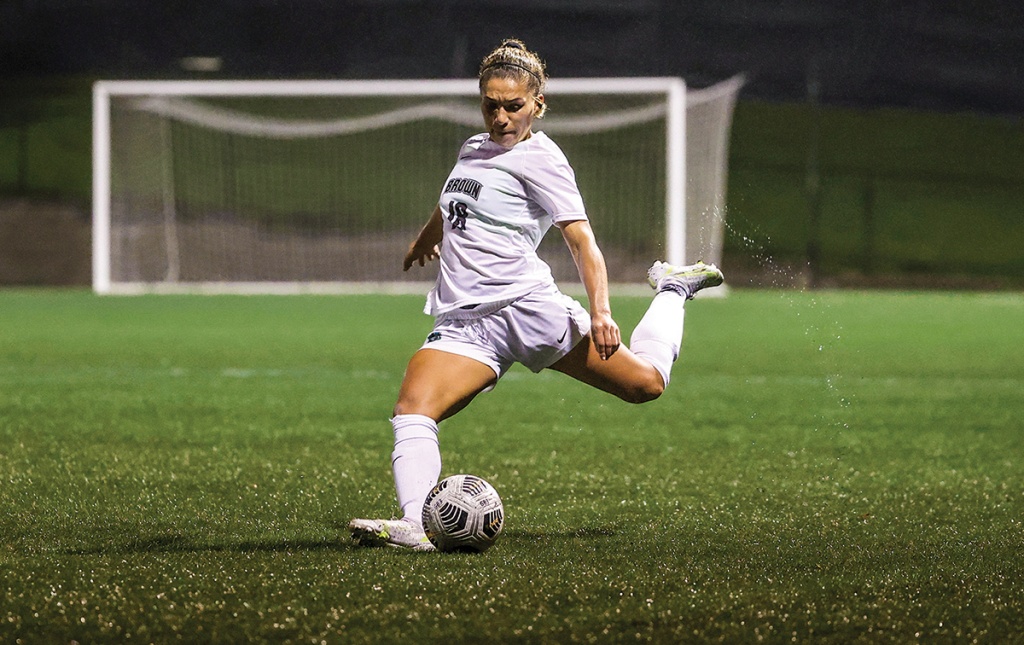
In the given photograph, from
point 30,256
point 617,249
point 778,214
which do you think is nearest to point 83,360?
point 617,249

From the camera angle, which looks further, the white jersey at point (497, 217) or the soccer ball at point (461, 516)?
the white jersey at point (497, 217)

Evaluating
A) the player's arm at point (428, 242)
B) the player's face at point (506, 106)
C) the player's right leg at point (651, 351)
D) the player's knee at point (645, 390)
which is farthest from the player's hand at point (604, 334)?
the player's arm at point (428, 242)

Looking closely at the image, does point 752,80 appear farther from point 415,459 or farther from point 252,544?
point 252,544

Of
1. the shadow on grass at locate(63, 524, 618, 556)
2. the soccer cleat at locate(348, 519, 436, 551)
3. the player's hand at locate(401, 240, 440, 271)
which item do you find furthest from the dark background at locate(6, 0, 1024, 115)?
the soccer cleat at locate(348, 519, 436, 551)

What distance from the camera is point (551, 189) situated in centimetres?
429

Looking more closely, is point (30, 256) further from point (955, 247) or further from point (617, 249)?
point (955, 247)

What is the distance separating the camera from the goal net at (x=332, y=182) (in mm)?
19766

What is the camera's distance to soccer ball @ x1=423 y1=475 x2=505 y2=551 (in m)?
4.03

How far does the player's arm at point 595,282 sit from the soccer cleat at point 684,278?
1088 mm

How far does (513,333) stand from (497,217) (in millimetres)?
351

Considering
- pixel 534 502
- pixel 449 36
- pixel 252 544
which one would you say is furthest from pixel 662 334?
pixel 449 36

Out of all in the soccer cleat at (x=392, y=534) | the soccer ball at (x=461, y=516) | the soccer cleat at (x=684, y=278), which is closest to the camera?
the soccer ball at (x=461, y=516)

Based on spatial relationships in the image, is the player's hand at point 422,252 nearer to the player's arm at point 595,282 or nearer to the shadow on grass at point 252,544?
the player's arm at point 595,282

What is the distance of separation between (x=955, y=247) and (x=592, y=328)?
2523cm
